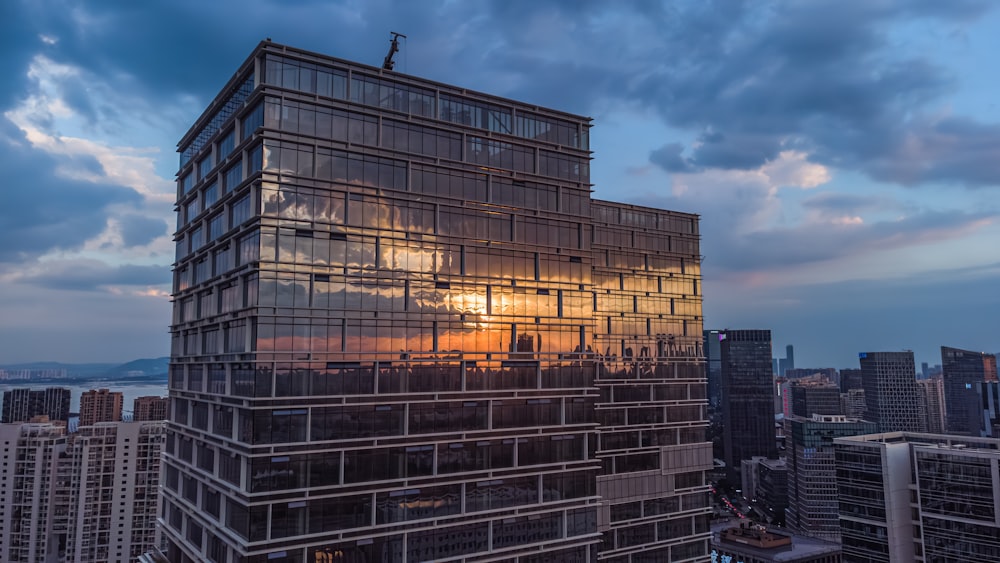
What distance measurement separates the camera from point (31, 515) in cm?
13725

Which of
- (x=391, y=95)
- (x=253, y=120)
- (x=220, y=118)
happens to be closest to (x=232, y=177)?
(x=253, y=120)

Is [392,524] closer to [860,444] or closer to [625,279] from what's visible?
[625,279]

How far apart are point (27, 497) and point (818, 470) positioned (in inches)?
7893

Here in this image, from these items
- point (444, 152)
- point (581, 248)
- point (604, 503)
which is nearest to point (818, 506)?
point (604, 503)

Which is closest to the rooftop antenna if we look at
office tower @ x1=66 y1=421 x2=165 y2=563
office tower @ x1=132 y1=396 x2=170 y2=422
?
office tower @ x1=66 y1=421 x2=165 y2=563

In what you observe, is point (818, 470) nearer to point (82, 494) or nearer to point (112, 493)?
point (112, 493)

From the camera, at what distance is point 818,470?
183750mm

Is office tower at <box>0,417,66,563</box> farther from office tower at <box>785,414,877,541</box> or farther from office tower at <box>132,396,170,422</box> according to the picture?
office tower at <box>785,414,877,541</box>

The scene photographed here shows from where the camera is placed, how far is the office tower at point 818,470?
182425mm

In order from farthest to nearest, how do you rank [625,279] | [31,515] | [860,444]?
[31,515] < [860,444] < [625,279]

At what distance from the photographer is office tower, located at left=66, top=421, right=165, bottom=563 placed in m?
132

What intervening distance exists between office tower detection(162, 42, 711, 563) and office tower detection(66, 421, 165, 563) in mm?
97924

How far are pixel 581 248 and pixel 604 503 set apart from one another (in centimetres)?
2564

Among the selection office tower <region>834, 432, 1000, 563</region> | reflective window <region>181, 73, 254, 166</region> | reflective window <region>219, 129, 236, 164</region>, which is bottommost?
office tower <region>834, 432, 1000, 563</region>
